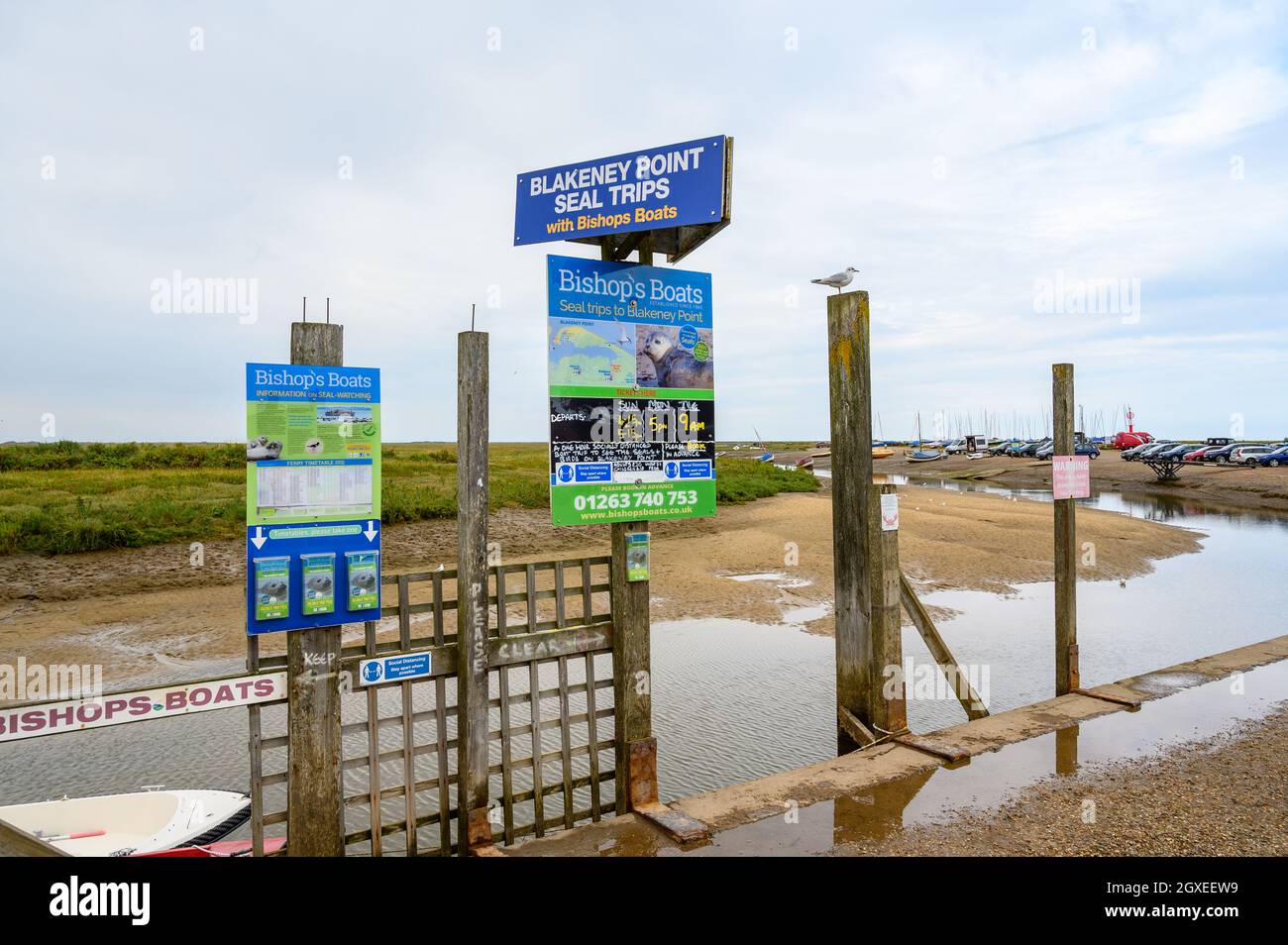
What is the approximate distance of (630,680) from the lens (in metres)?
5.64

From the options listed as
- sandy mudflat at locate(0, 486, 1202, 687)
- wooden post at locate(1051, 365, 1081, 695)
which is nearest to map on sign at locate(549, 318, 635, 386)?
wooden post at locate(1051, 365, 1081, 695)

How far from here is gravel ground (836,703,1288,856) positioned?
4707 millimetres

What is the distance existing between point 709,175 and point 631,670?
3.43 meters

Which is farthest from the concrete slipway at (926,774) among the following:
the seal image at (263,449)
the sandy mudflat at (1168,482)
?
the sandy mudflat at (1168,482)

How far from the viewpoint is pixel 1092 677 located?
10.6m

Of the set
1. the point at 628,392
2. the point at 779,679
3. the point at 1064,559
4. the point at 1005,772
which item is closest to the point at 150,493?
the point at 779,679

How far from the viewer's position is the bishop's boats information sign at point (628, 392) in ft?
18.0

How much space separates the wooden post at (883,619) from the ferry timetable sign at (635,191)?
2.65m

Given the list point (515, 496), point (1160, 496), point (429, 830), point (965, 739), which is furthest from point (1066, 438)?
point (1160, 496)

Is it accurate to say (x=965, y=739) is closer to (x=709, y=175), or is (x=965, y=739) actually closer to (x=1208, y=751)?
(x=1208, y=751)

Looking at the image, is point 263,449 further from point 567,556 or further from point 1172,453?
point 1172,453

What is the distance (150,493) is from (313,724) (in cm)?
2347

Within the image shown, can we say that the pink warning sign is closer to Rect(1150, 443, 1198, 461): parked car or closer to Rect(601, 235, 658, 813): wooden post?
Rect(601, 235, 658, 813): wooden post

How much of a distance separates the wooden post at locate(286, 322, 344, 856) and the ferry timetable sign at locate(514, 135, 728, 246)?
5.81 feet
